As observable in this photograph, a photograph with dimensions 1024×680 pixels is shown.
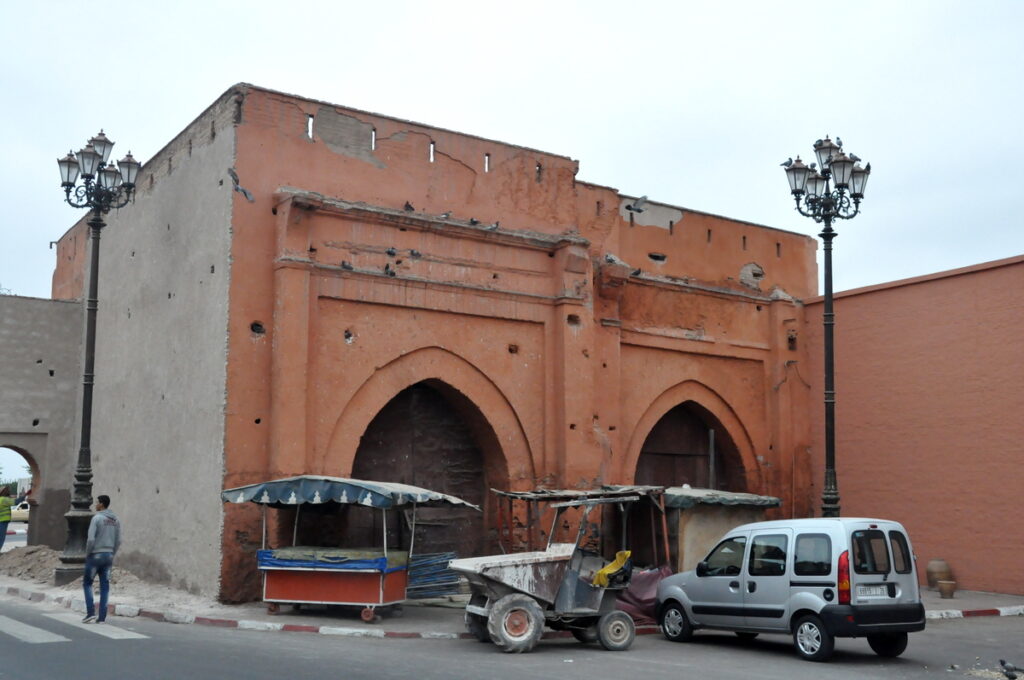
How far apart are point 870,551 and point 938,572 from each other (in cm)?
718

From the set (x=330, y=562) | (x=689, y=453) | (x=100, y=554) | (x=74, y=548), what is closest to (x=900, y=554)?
(x=330, y=562)

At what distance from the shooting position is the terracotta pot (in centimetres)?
1667

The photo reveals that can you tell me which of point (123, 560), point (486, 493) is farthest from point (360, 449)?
point (123, 560)

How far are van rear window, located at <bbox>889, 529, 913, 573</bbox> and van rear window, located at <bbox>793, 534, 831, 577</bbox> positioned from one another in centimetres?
74

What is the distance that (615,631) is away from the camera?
1091cm

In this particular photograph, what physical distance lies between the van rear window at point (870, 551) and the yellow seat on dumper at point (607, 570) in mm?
2347

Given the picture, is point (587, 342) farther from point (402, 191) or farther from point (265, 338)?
point (265, 338)

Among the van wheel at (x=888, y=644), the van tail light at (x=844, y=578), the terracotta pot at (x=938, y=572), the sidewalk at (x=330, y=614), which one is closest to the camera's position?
the van tail light at (x=844, y=578)

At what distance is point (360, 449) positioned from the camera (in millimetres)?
15242

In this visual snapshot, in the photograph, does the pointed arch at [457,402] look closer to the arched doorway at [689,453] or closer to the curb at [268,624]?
the curb at [268,624]

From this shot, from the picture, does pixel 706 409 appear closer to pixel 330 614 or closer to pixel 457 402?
pixel 457 402

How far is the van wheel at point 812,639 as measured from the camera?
1020cm

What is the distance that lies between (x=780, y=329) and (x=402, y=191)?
849 cm

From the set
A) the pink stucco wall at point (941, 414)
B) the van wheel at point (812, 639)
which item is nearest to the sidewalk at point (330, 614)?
the pink stucco wall at point (941, 414)
